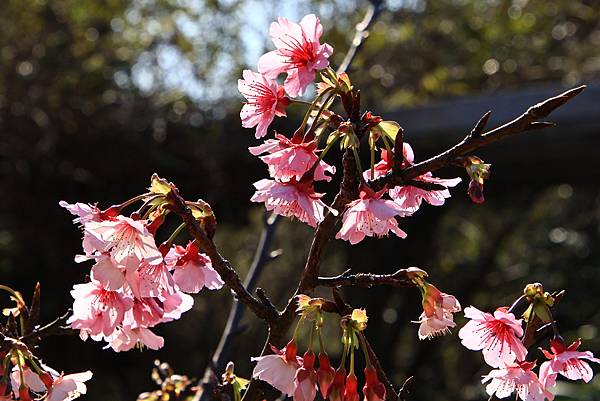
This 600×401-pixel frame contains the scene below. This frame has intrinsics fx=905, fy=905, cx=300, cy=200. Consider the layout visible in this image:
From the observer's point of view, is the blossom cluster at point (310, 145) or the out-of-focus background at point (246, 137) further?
the out-of-focus background at point (246, 137)

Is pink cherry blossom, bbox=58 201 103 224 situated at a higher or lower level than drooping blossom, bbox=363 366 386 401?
higher

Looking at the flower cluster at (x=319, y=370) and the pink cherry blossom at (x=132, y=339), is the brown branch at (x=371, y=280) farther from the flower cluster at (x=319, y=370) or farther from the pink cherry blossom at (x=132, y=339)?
the pink cherry blossom at (x=132, y=339)

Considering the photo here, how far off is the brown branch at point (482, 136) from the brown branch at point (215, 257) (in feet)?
0.55

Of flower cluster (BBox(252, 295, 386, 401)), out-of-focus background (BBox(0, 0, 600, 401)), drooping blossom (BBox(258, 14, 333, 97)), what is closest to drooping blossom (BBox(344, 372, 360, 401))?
flower cluster (BBox(252, 295, 386, 401))

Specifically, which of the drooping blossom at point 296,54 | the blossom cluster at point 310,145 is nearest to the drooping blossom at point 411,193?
the blossom cluster at point 310,145

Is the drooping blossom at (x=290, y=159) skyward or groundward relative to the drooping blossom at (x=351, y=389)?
skyward

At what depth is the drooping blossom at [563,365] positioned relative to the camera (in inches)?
41.8

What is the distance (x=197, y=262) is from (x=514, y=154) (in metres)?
3.48

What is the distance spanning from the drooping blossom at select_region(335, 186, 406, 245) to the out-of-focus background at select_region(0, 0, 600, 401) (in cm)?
293

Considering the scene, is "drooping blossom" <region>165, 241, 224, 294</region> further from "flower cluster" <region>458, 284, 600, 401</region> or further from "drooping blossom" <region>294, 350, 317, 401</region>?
"flower cluster" <region>458, 284, 600, 401</region>

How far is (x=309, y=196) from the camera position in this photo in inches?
36.8

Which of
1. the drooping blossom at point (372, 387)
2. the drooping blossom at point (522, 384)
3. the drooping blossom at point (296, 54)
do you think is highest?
the drooping blossom at point (296, 54)

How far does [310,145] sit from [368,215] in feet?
0.31

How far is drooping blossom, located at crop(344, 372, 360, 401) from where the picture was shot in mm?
880
